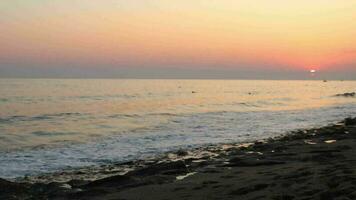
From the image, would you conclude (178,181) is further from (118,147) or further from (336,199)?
(118,147)

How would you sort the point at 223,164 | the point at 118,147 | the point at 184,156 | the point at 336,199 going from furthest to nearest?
the point at 118,147
the point at 184,156
the point at 223,164
the point at 336,199

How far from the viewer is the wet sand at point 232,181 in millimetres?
7805

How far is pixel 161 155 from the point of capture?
57.3 feet

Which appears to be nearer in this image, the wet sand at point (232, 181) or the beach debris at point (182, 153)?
the wet sand at point (232, 181)

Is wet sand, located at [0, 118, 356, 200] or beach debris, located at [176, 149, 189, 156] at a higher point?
wet sand, located at [0, 118, 356, 200]

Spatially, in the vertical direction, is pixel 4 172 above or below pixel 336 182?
below

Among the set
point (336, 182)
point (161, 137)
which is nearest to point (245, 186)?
point (336, 182)

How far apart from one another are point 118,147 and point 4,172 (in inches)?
253

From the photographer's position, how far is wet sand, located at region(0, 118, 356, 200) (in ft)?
25.6

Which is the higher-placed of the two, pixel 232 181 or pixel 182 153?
pixel 232 181

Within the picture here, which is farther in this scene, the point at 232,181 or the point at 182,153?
the point at 182,153

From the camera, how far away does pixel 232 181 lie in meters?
9.70

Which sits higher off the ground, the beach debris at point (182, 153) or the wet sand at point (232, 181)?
the wet sand at point (232, 181)

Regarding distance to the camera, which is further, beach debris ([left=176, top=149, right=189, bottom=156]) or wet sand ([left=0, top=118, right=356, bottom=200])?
beach debris ([left=176, top=149, right=189, bottom=156])
